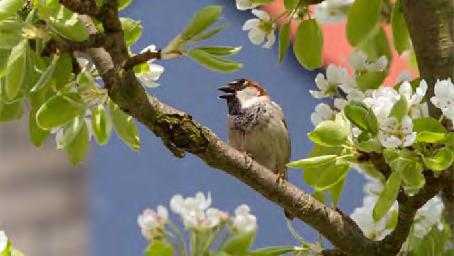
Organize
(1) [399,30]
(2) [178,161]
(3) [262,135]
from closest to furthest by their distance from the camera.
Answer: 1. (1) [399,30]
2. (3) [262,135]
3. (2) [178,161]

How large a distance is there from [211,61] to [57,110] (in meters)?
0.15

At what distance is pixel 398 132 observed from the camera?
97 cm

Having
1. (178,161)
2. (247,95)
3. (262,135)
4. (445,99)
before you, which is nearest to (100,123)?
(445,99)

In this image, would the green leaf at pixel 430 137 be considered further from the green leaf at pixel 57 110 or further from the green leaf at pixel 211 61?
the green leaf at pixel 57 110

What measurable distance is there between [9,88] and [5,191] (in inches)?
116

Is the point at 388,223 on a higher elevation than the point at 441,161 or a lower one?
Answer: lower

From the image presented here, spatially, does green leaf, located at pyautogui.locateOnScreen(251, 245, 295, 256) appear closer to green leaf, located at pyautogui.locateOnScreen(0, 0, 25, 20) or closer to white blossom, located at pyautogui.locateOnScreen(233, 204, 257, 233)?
white blossom, located at pyautogui.locateOnScreen(233, 204, 257, 233)

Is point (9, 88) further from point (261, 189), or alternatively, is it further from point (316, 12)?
point (316, 12)

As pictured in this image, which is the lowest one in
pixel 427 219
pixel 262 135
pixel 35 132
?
pixel 262 135

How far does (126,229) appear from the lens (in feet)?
9.74

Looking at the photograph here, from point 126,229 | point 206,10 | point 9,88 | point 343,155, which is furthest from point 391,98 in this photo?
point 126,229

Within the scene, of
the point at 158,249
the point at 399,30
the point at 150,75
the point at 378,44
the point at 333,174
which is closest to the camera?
the point at 158,249

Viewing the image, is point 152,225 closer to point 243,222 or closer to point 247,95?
point 243,222

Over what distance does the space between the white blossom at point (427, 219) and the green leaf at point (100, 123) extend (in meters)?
0.35
